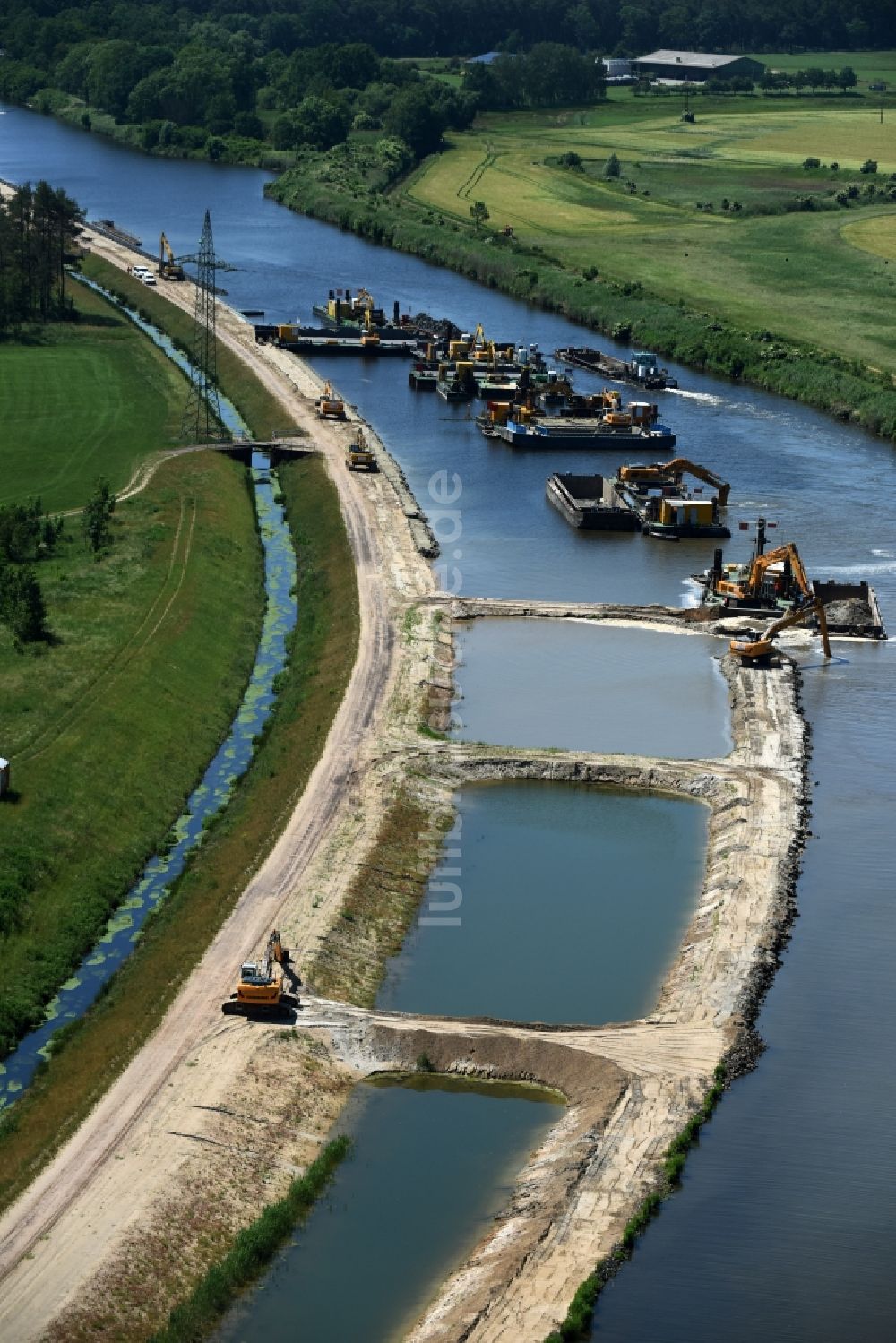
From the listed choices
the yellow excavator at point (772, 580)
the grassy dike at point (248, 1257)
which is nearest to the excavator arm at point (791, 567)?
the yellow excavator at point (772, 580)

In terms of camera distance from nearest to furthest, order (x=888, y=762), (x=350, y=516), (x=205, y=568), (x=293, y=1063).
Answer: (x=293, y=1063), (x=888, y=762), (x=205, y=568), (x=350, y=516)

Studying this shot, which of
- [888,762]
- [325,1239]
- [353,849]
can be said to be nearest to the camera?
[325,1239]

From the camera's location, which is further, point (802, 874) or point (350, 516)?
point (350, 516)

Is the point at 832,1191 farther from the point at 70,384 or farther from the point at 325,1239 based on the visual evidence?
the point at 70,384

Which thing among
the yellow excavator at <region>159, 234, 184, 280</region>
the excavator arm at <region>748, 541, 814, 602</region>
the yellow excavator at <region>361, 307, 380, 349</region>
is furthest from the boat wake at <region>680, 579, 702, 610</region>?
the yellow excavator at <region>159, 234, 184, 280</region>

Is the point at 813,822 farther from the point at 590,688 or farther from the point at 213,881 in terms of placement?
the point at 213,881

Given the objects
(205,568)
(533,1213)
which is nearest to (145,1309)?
(533,1213)

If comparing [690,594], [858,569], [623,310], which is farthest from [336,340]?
[690,594]

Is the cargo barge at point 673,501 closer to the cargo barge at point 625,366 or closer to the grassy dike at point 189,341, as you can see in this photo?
the grassy dike at point 189,341
